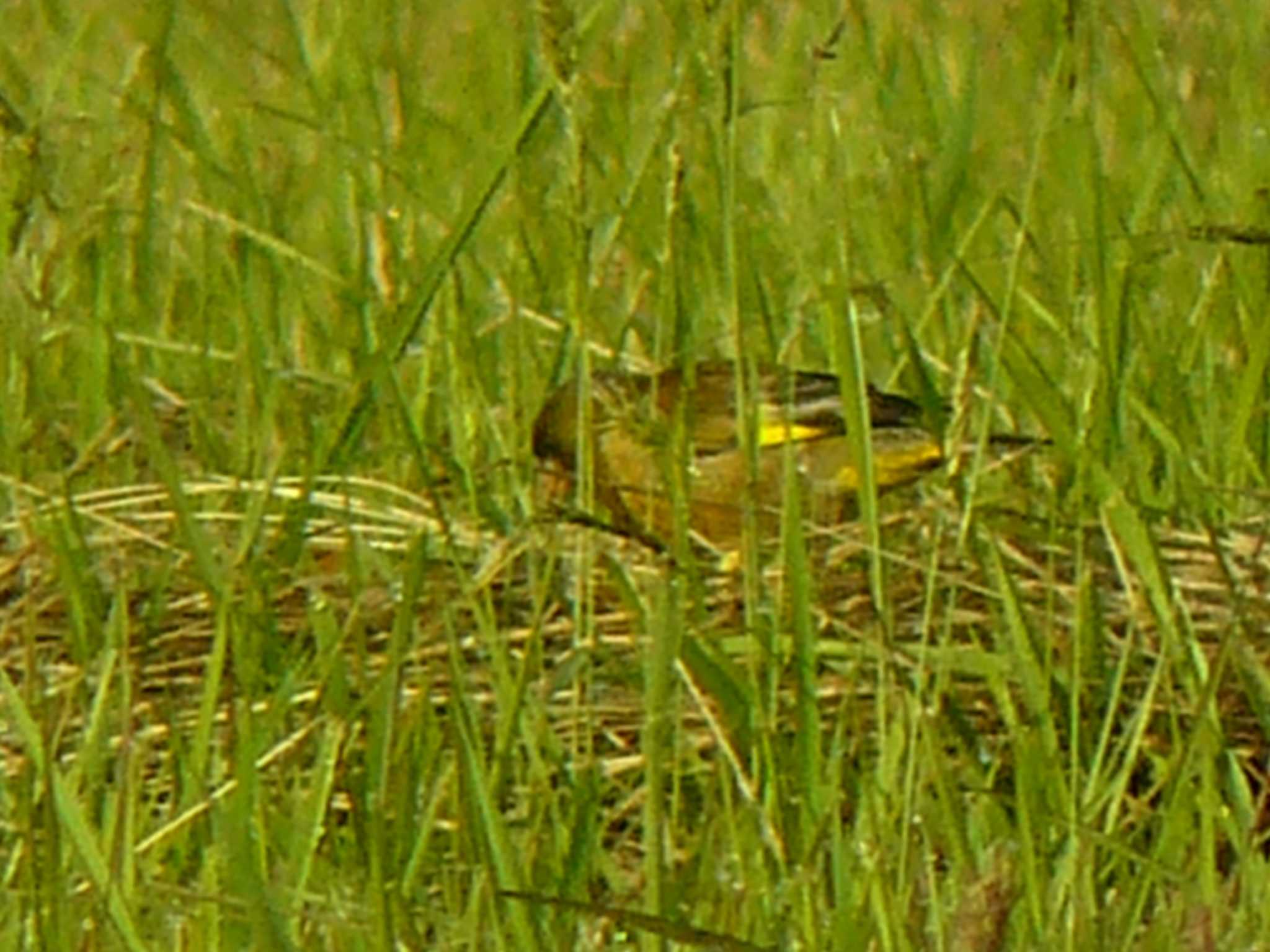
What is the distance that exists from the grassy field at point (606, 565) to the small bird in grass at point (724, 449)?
8cm

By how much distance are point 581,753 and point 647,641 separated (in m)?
0.37

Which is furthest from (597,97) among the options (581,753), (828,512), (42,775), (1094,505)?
(42,775)

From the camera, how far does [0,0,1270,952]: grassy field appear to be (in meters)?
2.50

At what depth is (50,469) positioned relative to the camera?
3727 millimetres

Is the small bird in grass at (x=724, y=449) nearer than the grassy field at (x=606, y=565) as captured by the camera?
No

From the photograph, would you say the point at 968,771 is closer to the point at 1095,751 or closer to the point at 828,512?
the point at 1095,751

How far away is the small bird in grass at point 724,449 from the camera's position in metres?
3.63

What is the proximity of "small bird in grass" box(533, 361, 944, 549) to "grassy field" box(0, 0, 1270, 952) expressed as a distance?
0.25 feet

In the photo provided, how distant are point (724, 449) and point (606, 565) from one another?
1.47m

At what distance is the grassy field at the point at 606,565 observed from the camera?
8.19ft

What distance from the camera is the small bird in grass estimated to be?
3.63 metres

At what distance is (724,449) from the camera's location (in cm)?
458

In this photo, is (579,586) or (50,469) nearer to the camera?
(579,586)

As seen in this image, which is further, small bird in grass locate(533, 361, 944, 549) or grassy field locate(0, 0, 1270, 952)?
small bird in grass locate(533, 361, 944, 549)
